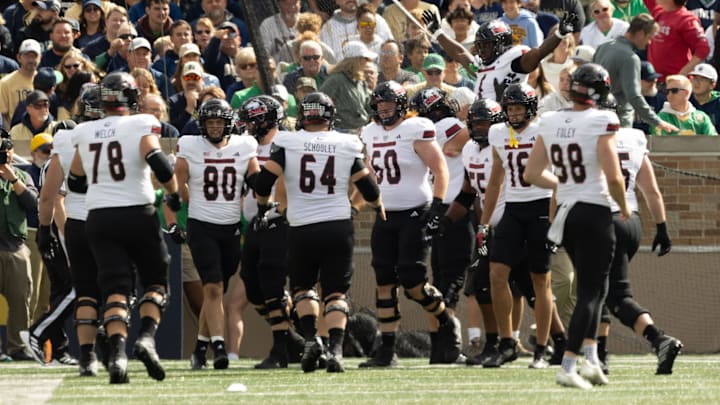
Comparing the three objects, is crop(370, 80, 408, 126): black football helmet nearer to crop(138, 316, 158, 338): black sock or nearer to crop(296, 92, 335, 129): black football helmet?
crop(296, 92, 335, 129): black football helmet

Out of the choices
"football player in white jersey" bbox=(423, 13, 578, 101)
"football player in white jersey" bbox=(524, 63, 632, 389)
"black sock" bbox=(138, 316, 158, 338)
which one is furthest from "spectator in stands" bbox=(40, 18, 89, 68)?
"football player in white jersey" bbox=(524, 63, 632, 389)

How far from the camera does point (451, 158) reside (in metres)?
13.1

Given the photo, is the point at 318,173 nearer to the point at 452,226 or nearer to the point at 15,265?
the point at 452,226

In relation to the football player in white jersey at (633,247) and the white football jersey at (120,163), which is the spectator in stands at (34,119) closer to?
the white football jersey at (120,163)

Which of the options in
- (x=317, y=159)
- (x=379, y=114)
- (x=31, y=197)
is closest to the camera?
(x=317, y=159)

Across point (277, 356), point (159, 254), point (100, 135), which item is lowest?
point (277, 356)

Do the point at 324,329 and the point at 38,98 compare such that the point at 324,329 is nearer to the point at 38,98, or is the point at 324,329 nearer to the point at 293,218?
the point at 293,218

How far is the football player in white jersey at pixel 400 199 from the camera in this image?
40.2 ft

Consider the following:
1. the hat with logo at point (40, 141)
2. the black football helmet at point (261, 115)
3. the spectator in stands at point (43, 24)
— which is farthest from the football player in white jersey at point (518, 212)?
the spectator in stands at point (43, 24)

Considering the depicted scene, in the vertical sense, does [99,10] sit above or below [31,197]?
above

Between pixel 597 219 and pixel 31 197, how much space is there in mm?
5911

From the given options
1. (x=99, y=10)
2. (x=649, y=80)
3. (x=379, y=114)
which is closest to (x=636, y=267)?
(x=649, y=80)

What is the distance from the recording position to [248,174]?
12.5m

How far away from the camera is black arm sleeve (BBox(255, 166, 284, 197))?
1170 centimetres
